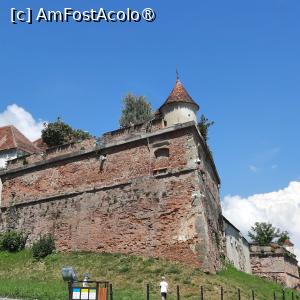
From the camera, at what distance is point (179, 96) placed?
27125 millimetres

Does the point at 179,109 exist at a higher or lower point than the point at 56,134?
lower

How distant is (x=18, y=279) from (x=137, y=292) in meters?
7.83

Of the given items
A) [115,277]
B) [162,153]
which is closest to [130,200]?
[162,153]

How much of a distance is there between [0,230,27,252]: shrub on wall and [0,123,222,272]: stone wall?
64cm

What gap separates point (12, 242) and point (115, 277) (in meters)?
9.95

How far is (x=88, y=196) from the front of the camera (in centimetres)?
2733

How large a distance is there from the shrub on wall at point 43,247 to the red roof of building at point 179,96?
1064 centimetres

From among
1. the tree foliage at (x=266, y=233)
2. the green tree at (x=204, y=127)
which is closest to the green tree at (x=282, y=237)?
the tree foliage at (x=266, y=233)

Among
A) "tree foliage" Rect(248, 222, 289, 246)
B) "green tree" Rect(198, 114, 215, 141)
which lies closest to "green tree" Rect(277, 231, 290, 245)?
"tree foliage" Rect(248, 222, 289, 246)

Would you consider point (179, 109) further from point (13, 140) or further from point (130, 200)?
point (13, 140)

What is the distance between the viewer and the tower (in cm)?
2662

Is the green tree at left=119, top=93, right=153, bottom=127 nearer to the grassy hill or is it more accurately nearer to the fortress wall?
the fortress wall

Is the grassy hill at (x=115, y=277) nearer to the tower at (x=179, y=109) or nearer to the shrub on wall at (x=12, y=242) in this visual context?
the shrub on wall at (x=12, y=242)

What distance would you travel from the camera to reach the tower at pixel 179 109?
26625mm
